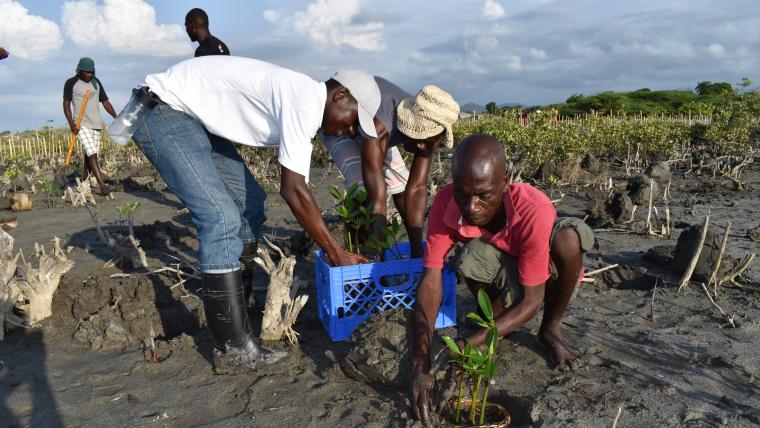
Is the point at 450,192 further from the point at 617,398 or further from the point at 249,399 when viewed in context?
the point at 249,399

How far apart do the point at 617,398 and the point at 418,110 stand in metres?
1.76

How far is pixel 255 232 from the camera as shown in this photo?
11.0 feet

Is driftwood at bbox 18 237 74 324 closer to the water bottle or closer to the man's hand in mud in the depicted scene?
the water bottle

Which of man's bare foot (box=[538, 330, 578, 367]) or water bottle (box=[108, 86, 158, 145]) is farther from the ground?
water bottle (box=[108, 86, 158, 145])

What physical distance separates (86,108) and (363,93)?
6058mm

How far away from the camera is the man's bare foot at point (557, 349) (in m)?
2.58

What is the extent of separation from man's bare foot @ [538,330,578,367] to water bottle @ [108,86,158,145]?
2.17 meters

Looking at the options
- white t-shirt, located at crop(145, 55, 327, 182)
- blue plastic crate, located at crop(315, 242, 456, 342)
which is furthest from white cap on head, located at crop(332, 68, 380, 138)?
blue plastic crate, located at crop(315, 242, 456, 342)

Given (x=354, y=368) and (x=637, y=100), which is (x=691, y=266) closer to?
(x=354, y=368)

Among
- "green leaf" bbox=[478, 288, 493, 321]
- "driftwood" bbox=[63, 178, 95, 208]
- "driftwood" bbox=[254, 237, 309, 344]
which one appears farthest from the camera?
"driftwood" bbox=[63, 178, 95, 208]

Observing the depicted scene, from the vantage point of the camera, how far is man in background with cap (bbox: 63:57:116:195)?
299 inches

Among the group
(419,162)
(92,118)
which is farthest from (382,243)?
(92,118)

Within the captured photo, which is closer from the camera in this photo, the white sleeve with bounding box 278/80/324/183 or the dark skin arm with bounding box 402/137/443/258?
the white sleeve with bounding box 278/80/324/183

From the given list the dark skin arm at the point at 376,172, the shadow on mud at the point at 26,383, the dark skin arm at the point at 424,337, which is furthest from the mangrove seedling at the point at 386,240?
the shadow on mud at the point at 26,383
